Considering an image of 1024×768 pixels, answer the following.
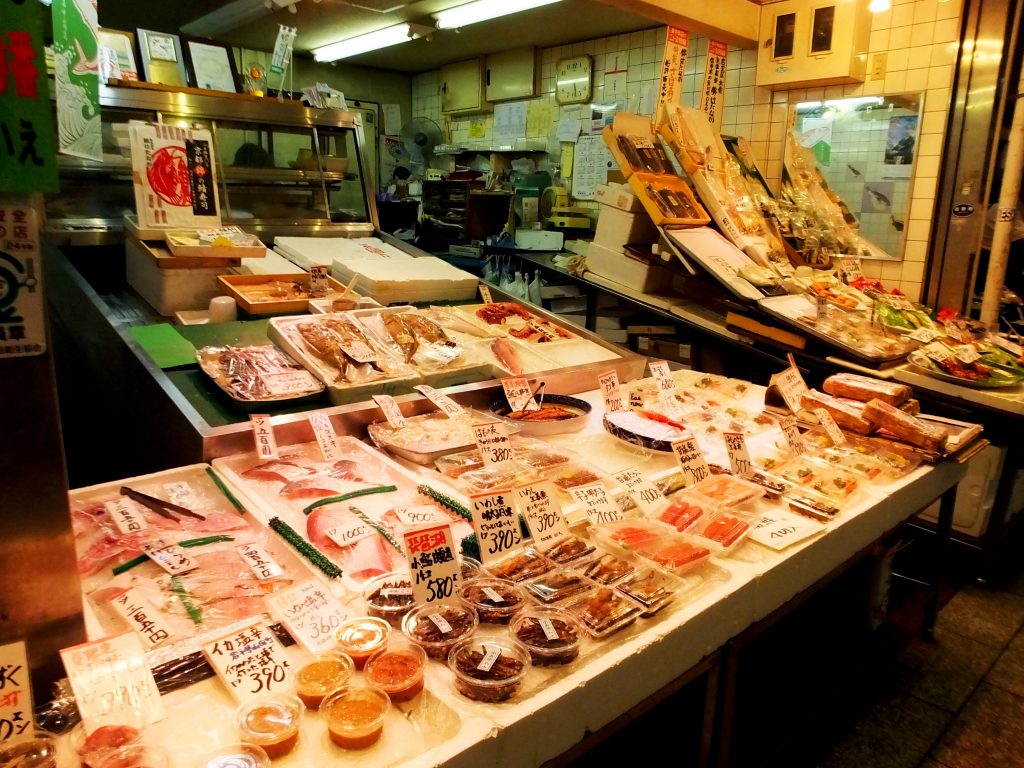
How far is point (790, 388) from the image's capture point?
2.80 metres

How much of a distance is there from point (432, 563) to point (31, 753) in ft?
2.25

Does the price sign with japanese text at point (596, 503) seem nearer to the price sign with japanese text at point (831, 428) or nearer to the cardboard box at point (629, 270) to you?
the price sign with japanese text at point (831, 428)

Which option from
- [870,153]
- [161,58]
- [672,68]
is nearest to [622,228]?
[672,68]

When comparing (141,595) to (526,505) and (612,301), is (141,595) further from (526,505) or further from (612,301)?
(612,301)

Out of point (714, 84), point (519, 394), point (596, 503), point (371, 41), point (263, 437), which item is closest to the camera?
point (596, 503)

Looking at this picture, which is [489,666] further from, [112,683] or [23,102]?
[23,102]


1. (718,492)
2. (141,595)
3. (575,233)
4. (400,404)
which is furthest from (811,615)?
(575,233)

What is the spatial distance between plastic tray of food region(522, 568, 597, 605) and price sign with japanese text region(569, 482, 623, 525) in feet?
0.77

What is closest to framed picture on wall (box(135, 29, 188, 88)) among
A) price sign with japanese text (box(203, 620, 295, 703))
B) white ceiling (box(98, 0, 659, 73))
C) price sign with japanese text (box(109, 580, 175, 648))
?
white ceiling (box(98, 0, 659, 73))

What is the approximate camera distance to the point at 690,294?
182 inches

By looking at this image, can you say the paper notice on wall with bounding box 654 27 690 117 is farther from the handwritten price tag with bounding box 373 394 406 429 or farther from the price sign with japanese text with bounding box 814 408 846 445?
the handwritten price tag with bounding box 373 394 406 429

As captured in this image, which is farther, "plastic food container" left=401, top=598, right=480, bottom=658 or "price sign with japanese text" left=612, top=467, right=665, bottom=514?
"price sign with japanese text" left=612, top=467, right=665, bottom=514

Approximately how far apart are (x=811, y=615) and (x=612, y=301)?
9.23 ft

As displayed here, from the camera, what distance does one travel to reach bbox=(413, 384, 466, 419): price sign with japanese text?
2479 mm
